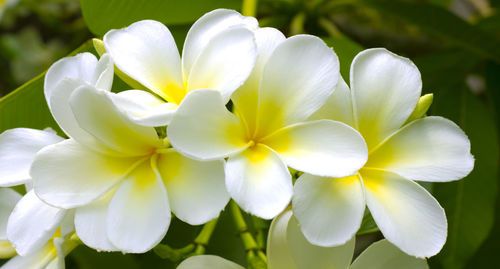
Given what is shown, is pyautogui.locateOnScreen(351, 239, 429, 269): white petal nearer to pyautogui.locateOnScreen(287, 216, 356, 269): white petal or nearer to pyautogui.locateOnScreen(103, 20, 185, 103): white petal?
pyautogui.locateOnScreen(287, 216, 356, 269): white petal

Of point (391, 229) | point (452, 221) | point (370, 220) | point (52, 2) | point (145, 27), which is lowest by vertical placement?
point (452, 221)

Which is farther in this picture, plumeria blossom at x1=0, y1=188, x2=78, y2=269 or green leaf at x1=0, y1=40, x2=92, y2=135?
green leaf at x1=0, y1=40, x2=92, y2=135

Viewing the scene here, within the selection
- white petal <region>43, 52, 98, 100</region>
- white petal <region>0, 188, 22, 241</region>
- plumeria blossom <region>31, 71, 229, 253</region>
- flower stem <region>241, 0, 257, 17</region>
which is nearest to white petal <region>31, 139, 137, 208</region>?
plumeria blossom <region>31, 71, 229, 253</region>

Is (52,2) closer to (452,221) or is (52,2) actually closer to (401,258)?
(452,221)

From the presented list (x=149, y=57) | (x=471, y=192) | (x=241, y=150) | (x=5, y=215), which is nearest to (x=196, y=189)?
(x=241, y=150)

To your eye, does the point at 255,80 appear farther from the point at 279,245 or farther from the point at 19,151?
the point at 19,151

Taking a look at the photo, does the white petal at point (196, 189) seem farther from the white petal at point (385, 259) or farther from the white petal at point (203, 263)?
the white petal at point (385, 259)

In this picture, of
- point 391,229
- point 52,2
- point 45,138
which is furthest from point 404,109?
point 52,2
